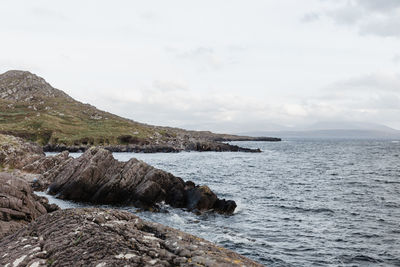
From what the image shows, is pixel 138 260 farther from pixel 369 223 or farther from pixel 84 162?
pixel 84 162

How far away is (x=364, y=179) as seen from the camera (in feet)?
190

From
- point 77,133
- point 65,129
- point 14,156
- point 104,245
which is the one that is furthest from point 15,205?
point 65,129

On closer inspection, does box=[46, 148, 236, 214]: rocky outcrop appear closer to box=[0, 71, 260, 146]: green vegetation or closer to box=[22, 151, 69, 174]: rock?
box=[22, 151, 69, 174]: rock

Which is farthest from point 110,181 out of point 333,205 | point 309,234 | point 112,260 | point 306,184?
point 306,184

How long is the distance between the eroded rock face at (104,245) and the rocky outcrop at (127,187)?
23059mm

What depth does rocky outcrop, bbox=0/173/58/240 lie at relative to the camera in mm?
16281

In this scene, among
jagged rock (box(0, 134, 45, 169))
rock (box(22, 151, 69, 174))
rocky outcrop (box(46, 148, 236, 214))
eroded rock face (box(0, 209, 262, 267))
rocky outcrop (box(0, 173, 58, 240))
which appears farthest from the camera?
jagged rock (box(0, 134, 45, 169))

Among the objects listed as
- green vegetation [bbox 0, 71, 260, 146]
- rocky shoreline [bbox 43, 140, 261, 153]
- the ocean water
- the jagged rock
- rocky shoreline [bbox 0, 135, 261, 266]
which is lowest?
the ocean water

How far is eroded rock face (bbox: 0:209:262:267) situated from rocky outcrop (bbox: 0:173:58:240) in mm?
6341

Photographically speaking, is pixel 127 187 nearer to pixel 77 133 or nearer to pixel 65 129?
pixel 77 133

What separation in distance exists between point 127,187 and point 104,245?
28.2 meters

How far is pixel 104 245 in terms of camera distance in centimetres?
864

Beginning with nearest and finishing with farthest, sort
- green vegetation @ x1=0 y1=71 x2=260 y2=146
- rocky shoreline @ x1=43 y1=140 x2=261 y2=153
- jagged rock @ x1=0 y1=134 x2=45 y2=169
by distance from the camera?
jagged rock @ x1=0 y1=134 x2=45 y2=169, rocky shoreline @ x1=43 y1=140 x2=261 y2=153, green vegetation @ x1=0 y1=71 x2=260 y2=146

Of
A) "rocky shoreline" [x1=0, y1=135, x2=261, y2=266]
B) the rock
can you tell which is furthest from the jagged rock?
"rocky shoreline" [x1=0, y1=135, x2=261, y2=266]
